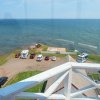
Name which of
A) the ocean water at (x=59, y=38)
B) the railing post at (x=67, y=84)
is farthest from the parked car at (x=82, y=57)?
the railing post at (x=67, y=84)

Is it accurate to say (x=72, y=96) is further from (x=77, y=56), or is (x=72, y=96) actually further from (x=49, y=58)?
(x=49, y=58)

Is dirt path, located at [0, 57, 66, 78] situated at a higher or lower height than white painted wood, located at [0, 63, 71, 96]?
lower

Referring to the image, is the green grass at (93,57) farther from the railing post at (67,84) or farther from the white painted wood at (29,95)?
the white painted wood at (29,95)

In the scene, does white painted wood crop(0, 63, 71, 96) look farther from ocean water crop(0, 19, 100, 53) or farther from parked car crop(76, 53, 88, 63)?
parked car crop(76, 53, 88, 63)

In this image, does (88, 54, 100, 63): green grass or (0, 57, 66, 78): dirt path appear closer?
(0, 57, 66, 78): dirt path

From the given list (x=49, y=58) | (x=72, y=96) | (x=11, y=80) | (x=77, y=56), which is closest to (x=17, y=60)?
(x=49, y=58)

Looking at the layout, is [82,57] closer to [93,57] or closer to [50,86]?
[93,57]

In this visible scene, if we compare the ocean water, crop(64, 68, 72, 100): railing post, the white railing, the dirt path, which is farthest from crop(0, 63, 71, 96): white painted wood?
the ocean water

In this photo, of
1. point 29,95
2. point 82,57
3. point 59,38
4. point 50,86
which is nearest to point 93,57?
point 82,57
